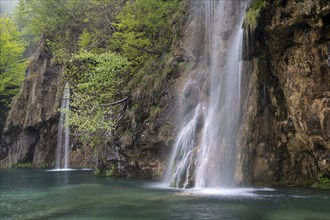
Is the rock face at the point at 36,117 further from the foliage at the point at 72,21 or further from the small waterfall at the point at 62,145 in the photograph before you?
the foliage at the point at 72,21

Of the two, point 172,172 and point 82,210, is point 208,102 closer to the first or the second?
point 172,172

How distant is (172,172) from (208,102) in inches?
158

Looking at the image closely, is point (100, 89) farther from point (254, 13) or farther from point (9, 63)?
point (9, 63)

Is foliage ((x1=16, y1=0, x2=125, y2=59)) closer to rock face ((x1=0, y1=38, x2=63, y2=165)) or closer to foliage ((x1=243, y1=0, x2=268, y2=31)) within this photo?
rock face ((x1=0, y1=38, x2=63, y2=165))

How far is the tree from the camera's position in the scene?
40.5m

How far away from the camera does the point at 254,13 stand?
1535 cm

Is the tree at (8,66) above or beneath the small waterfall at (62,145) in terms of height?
above

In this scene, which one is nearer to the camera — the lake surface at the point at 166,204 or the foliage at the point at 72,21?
the lake surface at the point at 166,204

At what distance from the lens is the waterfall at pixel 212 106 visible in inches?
655

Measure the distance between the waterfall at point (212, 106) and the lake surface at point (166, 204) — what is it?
1.36m

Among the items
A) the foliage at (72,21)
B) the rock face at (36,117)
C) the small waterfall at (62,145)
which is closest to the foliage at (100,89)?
the foliage at (72,21)

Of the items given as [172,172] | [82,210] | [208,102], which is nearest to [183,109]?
[208,102]

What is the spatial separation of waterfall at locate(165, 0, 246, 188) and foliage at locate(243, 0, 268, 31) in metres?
1.22

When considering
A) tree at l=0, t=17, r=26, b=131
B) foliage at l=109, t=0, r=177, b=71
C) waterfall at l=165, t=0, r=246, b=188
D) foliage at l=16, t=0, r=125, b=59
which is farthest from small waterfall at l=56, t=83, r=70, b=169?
Answer: waterfall at l=165, t=0, r=246, b=188
